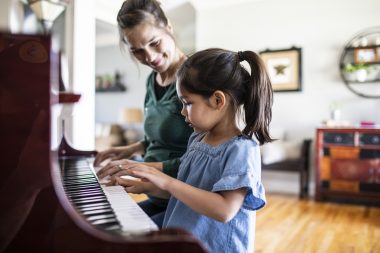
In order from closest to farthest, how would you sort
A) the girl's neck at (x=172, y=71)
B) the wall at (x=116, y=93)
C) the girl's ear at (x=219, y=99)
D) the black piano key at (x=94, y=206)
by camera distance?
the black piano key at (x=94, y=206) < the girl's ear at (x=219, y=99) < the girl's neck at (x=172, y=71) < the wall at (x=116, y=93)

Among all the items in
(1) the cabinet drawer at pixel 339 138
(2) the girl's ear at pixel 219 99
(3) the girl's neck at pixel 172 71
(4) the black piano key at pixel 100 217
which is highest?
(3) the girl's neck at pixel 172 71

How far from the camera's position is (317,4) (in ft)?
14.8

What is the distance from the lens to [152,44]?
1.26 metres

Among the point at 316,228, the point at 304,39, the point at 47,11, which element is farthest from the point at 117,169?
the point at 304,39

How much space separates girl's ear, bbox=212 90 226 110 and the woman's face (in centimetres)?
43

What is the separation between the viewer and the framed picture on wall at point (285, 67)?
15.2 feet

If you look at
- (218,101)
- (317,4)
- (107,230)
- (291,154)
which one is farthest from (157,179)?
(317,4)

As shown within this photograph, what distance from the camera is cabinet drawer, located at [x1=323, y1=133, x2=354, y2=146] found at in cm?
387

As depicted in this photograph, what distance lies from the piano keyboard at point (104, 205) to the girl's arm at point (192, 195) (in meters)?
0.07

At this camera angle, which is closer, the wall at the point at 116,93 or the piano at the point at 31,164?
the piano at the point at 31,164

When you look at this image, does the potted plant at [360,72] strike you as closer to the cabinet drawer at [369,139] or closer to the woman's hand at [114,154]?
the cabinet drawer at [369,139]

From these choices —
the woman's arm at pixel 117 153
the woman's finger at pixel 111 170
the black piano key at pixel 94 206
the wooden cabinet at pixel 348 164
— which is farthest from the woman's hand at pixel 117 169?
the wooden cabinet at pixel 348 164

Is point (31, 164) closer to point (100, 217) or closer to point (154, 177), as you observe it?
point (100, 217)

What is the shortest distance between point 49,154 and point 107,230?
158 millimetres
